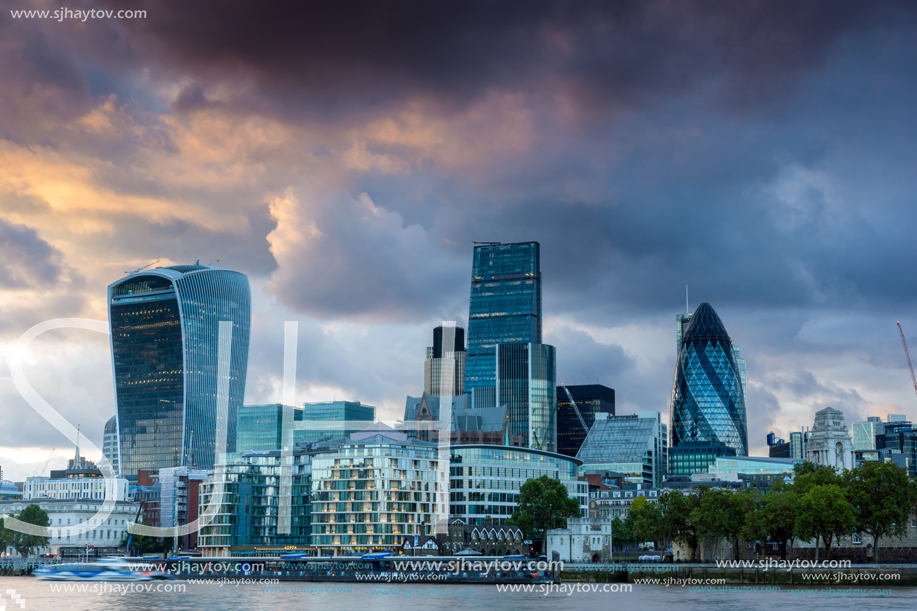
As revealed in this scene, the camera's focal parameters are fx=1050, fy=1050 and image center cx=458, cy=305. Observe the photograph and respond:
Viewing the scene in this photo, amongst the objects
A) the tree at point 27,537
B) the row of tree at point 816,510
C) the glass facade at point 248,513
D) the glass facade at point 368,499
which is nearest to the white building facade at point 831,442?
the row of tree at point 816,510

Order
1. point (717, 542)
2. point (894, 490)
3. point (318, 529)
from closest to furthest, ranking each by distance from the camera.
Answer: point (894, 490)
point (717, 542)
point (318, 529)

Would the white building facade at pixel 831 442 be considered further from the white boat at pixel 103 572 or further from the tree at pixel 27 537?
the tree at pixel 27 537

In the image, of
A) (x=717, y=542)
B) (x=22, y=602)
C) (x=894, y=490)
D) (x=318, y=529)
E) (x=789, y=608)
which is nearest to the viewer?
(x=789, y=608)

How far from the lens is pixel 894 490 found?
407 ft

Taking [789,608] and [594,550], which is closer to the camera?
[789,608]

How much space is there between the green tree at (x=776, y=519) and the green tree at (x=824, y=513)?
5.88ft

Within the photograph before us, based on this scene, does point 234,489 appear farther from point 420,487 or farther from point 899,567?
point 899,567

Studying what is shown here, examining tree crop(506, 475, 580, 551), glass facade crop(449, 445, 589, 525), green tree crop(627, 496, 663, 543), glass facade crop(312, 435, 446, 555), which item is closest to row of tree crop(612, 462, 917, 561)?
green tree crop(627, 496, 663, 543)

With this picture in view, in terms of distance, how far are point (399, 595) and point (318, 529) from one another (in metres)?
73.6

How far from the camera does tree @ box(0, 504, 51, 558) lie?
607 feet

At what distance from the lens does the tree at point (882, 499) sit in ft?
404

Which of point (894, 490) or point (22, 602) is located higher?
point (894, 490)

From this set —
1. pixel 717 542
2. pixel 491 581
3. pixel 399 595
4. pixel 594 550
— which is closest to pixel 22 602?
pixel 399 595

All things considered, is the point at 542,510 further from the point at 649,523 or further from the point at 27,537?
the point at 27,537
